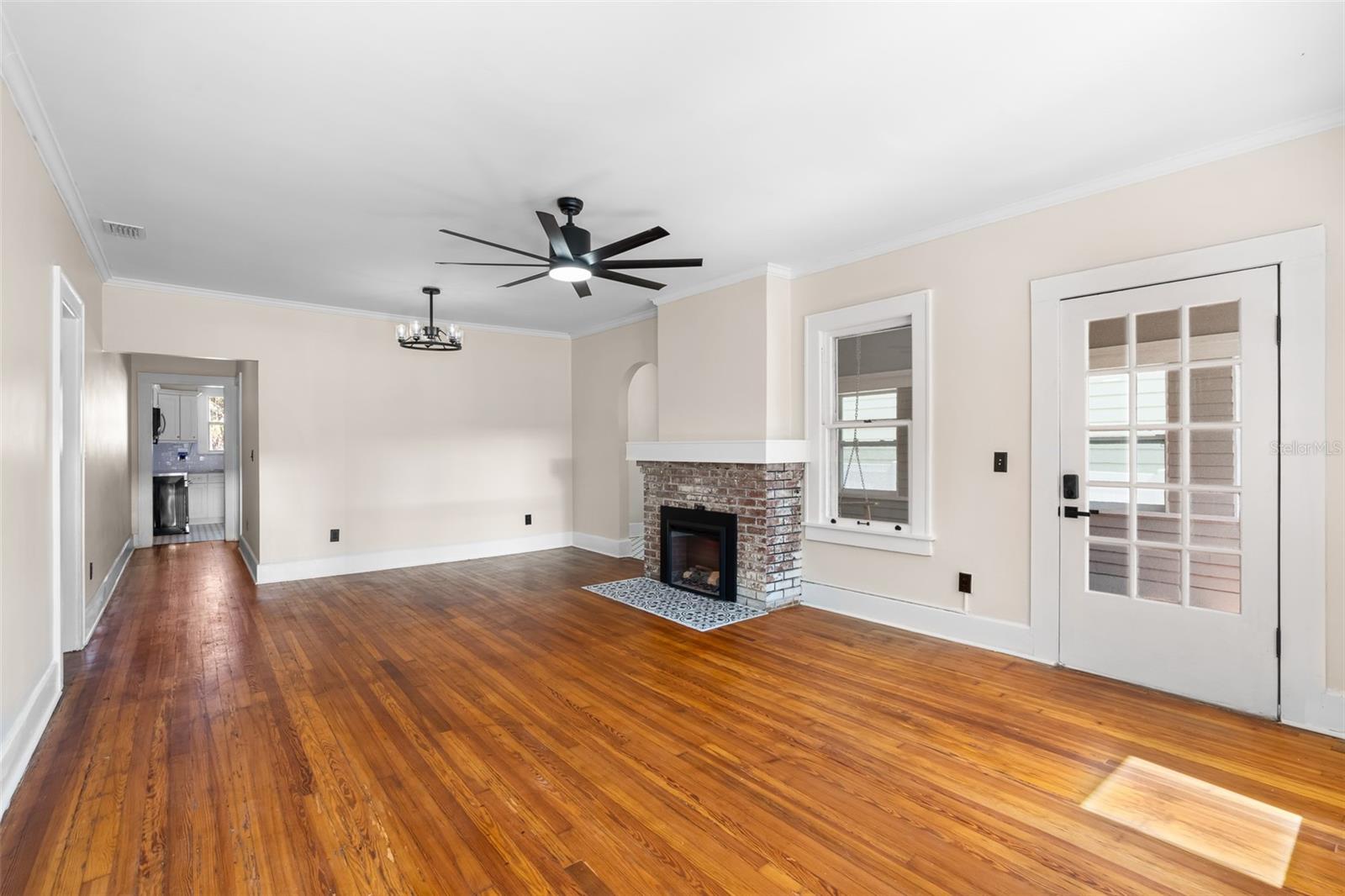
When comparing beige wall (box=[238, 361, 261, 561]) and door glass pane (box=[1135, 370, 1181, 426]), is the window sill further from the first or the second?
beige wall (box=[238, 361, 261, 561])

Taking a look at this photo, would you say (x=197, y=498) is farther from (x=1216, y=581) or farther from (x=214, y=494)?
(x=1216, y=581)

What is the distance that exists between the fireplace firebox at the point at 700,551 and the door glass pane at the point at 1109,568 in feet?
7.89

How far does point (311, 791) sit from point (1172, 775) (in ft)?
10.8

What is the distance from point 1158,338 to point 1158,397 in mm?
309

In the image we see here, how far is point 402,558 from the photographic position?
21.2ft

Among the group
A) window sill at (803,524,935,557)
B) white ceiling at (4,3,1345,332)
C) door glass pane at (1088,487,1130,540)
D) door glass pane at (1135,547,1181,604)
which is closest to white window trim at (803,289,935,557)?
window sill at (803,524,935,557)

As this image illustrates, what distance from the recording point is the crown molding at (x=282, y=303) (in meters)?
5.16

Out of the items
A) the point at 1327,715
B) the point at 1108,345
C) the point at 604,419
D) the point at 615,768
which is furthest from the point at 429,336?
the point at 1327,715

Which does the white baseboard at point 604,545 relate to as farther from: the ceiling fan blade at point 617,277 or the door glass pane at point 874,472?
the ceiling fan blade at point 617,277

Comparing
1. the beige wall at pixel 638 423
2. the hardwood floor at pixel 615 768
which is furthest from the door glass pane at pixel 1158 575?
the beige wall at pixel 638 423

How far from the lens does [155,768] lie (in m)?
2.48

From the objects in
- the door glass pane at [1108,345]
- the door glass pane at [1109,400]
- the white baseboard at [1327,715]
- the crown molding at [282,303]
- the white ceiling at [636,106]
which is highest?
the white ceiling at [636,106]

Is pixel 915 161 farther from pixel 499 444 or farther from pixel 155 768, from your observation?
pixel 499 444

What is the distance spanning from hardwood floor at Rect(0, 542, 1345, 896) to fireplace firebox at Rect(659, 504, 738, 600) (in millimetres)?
876
